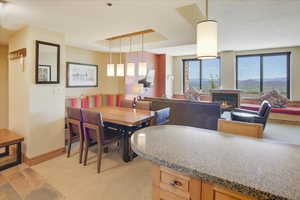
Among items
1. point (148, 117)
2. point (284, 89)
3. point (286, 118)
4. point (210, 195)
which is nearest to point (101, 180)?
point (148, 117)

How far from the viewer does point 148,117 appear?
294 cm

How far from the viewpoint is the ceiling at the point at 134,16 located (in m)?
2.12

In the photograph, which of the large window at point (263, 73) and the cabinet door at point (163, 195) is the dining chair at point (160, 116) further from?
the large window at point (263, 73)

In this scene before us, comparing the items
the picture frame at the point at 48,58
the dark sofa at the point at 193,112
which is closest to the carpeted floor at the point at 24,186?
the picture frame at the point at 48,58

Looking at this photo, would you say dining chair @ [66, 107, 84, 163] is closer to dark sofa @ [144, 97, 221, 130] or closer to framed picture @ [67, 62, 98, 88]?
framed picture @ [67, 62, 98, 88]

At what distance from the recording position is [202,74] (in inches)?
313

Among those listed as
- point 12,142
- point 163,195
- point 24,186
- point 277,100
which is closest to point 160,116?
point 163,195

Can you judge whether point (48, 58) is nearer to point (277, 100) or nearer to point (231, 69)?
point (231, 69)

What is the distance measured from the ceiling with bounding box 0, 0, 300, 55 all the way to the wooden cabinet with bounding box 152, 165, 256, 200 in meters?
1.89

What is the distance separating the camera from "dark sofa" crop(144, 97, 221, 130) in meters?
3.90

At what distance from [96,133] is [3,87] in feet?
10.1

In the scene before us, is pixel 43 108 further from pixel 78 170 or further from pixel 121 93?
pixel 121 93

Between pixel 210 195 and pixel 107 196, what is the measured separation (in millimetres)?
1572

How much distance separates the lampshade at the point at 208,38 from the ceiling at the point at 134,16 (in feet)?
2.77
